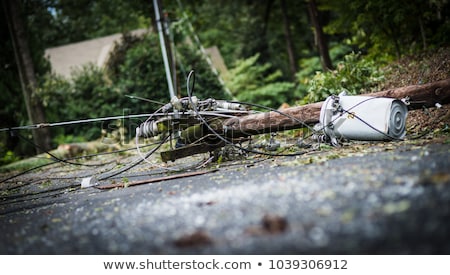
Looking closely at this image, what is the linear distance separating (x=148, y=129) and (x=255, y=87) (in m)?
10.8

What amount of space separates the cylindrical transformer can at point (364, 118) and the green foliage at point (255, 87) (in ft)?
32.7

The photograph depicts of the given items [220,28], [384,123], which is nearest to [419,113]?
[384,123]

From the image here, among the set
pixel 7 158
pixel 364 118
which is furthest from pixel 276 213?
pixel 7 158

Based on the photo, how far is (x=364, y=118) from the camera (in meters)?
Result: 3.57

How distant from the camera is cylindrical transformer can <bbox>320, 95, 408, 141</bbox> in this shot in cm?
346

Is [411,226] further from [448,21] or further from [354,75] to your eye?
[448,21]

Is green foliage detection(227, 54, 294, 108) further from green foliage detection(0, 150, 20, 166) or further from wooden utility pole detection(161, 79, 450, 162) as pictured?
wooden utility pole detection(161, 79, 450, 162)

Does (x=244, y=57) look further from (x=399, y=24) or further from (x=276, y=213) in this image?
(x=276, y=213)

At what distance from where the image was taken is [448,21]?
21.6 feet

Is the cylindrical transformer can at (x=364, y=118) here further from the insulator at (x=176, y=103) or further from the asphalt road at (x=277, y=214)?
the insulator at (x=176, y=103)

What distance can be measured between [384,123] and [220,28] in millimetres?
20589

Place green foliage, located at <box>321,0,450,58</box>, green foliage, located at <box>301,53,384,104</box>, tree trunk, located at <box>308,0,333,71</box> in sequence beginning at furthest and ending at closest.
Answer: tree trunk, located at <box>308,0,333,71</box>
green foliage, located at <box>321,0,450,58</box>
green foliage, located at <box>301,53,384,104</box>

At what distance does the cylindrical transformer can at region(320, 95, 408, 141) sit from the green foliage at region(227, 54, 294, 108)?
9957 mm

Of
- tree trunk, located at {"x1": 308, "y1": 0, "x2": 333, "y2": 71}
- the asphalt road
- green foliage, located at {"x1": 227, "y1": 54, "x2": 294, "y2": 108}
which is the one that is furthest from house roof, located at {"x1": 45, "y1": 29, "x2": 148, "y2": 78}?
the asphalt road
